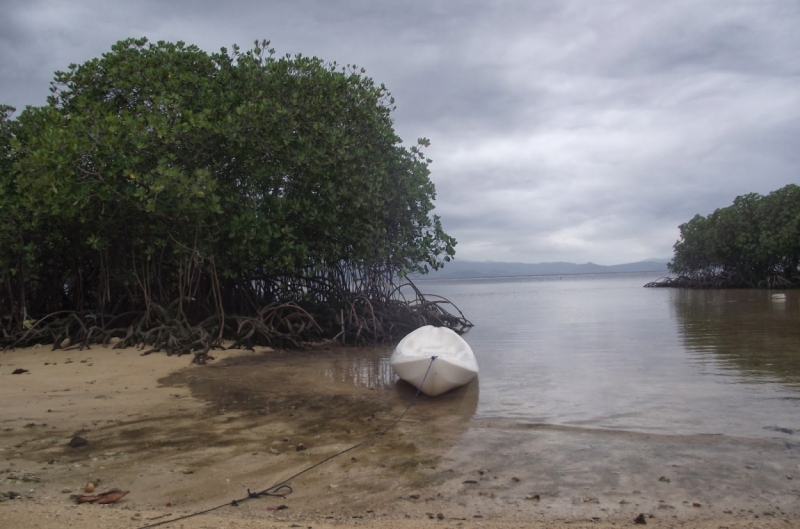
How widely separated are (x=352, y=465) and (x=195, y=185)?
6.00m

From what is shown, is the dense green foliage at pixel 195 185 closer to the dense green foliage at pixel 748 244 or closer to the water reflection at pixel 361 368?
the water reflection at pixel 361 368

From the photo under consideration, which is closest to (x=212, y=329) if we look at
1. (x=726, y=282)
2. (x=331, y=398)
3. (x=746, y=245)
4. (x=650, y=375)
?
(x=331, y=398)

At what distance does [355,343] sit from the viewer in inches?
482

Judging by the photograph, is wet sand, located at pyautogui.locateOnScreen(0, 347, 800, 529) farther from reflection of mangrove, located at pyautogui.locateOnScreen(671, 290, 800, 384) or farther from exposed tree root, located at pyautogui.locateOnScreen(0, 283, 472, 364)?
reflection of mangrove, located at pyautogui.locateOnScreen(671, 290, 800, 384)

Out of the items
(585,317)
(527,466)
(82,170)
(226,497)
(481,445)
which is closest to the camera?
(226,497)

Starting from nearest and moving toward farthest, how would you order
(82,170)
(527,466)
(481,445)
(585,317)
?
(527,466)
(481,445)
(82,170)
(585,317)

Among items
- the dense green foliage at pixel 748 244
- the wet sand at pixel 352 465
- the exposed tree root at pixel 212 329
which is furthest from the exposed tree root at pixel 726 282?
the wet sand at pixel 352 465

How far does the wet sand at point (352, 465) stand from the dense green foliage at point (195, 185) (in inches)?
132

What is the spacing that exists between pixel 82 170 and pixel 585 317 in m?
15.8

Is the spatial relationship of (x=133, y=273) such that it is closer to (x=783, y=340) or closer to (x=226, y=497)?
(x=226, y=497)

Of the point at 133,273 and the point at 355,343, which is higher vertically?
the point at 133,273

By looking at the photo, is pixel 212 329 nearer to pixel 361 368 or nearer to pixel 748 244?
pixel 361 368

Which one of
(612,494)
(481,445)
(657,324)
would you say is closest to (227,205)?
(481,445)

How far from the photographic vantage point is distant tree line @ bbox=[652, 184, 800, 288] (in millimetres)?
31906
